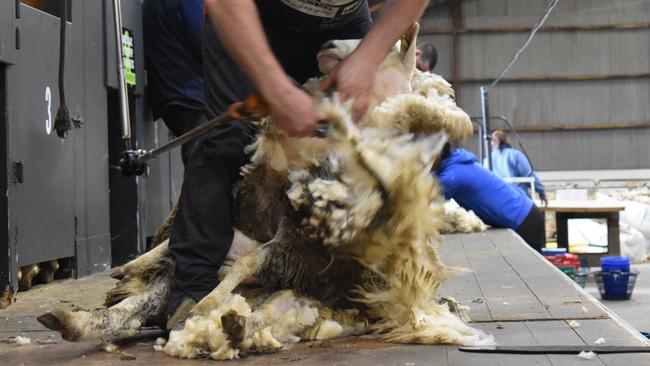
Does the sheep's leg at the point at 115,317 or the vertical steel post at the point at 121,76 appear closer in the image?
the sheep's leg at the point at 115,317

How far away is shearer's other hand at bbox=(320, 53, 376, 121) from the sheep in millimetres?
37

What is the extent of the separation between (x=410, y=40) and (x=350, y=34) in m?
0.28

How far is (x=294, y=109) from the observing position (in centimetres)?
253

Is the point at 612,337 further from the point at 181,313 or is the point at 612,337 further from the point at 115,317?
the point at 115,317

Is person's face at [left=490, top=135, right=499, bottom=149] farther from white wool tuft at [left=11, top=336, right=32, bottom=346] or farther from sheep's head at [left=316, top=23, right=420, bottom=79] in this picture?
white wool tuft at [left=11, top=336, right=32, bottom=346]

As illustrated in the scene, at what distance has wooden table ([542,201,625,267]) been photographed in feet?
35.0

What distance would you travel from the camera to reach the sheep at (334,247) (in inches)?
101

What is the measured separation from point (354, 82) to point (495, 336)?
0.89m

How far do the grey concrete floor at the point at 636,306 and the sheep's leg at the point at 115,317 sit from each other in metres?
4.92

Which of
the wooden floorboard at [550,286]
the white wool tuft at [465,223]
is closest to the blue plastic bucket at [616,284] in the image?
the white wool tuft at [465,223]

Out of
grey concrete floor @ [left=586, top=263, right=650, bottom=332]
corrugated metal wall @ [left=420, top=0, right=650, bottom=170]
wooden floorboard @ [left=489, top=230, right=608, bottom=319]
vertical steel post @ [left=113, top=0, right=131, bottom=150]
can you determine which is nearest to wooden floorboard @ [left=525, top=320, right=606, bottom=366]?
wooden floorboard @ [left=489, top=230, right=608, bottom=319]

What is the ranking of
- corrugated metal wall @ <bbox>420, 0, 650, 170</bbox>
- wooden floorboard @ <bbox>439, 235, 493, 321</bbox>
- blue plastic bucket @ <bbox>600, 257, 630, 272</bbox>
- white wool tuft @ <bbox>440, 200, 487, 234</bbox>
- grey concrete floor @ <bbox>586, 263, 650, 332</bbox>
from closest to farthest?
wooden floorboard @ <bbox>439, 235, 493, 321</bbox>, grey concrete floor @ <bbox>586, 263, 650, 332</bbox>, white wool tuft @ <bbox>440, 200, 487, 234</bbox>, blue plastic bucket @ <bbox>600, 257, 630, 272</bbox>, corrugated metal wall @ <bbox>420, 0, 650, 170</bbox>

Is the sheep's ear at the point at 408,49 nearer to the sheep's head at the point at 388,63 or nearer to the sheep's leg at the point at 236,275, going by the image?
the sheep's head at the point at 388,63

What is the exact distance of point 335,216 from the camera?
2.57m
